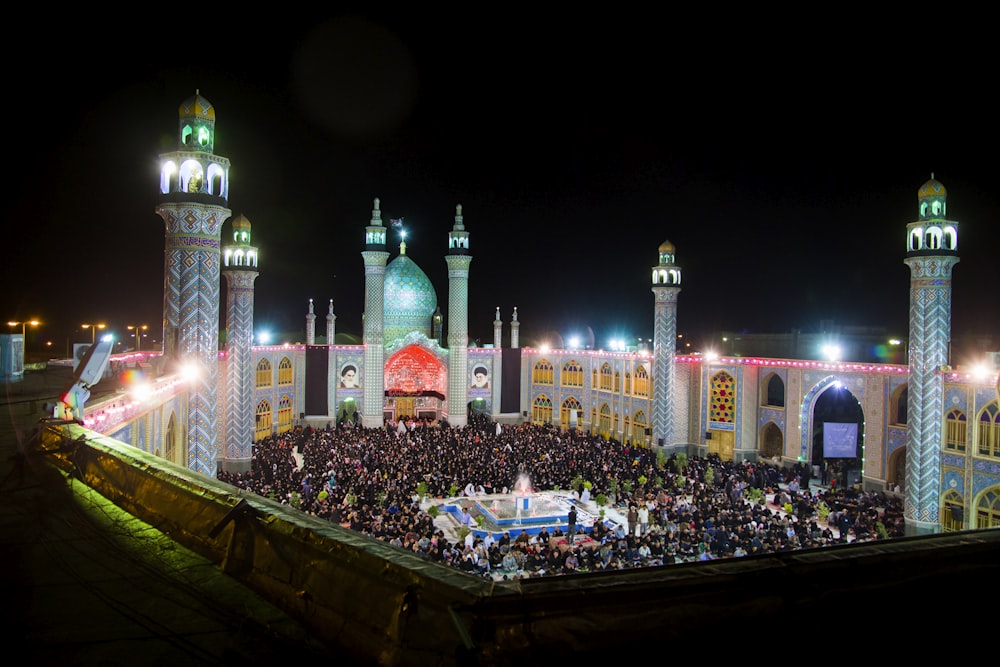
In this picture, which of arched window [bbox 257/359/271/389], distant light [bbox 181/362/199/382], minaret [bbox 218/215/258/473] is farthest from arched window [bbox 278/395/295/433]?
distant light [bbox 181/362/199/382]

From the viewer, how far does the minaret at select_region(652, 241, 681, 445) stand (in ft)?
87.4

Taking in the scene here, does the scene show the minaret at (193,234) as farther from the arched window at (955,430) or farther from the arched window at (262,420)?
the arched window at (955,430)

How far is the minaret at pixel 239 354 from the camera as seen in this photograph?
850 inches

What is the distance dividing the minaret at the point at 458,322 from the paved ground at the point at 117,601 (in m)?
27.3

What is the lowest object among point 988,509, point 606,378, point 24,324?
point 988,509

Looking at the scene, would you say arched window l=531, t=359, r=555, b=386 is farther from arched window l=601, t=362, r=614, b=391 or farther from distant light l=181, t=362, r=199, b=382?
distant light l=181, t=362, r=199, b=382

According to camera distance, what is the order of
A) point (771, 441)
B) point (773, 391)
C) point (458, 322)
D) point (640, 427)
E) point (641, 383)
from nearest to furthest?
1. point (773, 391)
2. point (771, 441)
3. point (640, 427)
4. point (641, 383)
5. point (458, 322)

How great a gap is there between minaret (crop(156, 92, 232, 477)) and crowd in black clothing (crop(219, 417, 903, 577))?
11.6 feet

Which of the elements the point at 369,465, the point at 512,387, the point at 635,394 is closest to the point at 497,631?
the point at 369,465

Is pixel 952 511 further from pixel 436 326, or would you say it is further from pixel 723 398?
pixel 436 326

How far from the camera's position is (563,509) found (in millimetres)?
18953

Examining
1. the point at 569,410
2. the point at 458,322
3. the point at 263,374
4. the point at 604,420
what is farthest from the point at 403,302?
the point at 604,420

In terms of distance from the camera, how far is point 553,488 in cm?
2031

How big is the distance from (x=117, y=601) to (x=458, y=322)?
29.5 meters
